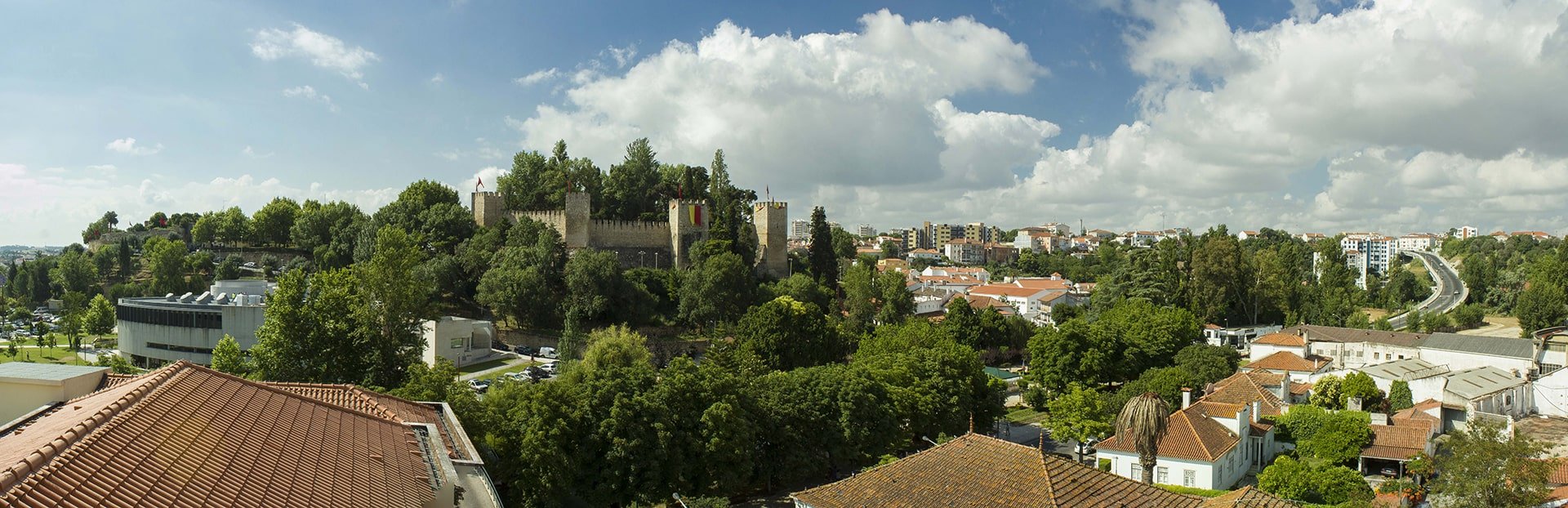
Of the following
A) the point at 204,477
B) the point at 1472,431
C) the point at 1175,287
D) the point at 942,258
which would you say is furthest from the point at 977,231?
the point at 204,477

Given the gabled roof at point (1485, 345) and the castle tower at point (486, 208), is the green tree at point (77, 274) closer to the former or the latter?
the castle tower at point (486, 208)

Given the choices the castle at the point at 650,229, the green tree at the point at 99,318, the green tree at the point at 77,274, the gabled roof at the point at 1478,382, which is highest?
the castle at the point at 650,229

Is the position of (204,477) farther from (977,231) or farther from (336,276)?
(977,231)

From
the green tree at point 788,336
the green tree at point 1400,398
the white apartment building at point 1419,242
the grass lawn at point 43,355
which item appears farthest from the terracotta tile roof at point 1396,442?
the white apartment building at point 1419,242

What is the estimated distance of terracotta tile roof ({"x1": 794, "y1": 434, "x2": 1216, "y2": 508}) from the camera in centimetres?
1099

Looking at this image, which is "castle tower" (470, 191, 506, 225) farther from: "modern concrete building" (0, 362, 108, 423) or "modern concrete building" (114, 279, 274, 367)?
"modern concrete building" (0, 362, 108, 423)

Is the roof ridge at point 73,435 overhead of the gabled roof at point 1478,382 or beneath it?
overhead

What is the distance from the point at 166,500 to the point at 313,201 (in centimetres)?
6173

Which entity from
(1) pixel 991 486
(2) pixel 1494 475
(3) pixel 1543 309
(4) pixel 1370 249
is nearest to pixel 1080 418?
(2) pixel 1494 475

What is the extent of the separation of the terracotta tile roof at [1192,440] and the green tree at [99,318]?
4645cm

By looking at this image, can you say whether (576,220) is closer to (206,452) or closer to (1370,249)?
(206,452)

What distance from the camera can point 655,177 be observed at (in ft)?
186

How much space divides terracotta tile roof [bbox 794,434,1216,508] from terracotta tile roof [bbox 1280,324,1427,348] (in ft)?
119

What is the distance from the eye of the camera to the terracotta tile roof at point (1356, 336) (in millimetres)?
40188
